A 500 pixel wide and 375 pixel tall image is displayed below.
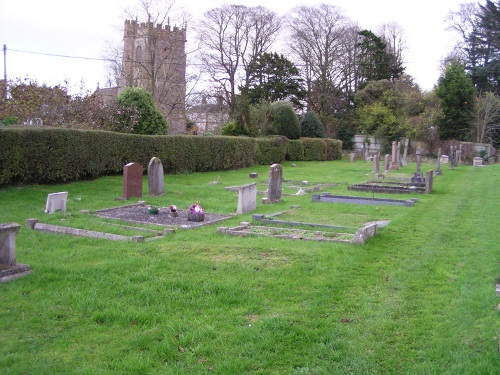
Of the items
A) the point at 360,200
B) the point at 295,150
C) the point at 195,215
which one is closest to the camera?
the point at 195,215

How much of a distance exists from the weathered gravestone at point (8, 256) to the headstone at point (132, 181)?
25.2ft

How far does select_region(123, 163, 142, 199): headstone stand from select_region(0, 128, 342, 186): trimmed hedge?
2.76 metres

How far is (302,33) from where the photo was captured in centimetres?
4866

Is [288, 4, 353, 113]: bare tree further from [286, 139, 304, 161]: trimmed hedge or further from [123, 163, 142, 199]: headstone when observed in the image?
[123, 163, 142, 199]: headstone

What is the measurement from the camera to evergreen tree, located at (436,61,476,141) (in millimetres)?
44338

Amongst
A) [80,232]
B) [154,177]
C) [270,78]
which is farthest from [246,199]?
[270,78]

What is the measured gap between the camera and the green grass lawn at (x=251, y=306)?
4.18 metres

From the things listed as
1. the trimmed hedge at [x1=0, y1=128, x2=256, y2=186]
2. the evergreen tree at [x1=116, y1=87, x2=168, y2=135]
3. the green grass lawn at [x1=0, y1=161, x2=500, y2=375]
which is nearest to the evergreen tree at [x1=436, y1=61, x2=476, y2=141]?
the trimmed hedge at [x1=0, y1=128, x2=256, y2=186]

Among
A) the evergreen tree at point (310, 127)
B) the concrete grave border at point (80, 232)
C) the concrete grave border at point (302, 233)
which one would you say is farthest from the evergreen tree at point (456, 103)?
the concrete grave border at point (80, 232)

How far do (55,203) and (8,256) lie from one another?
5.40m

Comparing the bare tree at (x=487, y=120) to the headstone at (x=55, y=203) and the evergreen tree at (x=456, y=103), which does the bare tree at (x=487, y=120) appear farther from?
the headstone at (x=55, y=203)

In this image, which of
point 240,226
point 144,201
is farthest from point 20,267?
point 144,201

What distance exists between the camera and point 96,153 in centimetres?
1692

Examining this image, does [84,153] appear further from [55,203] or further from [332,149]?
[332,149]
